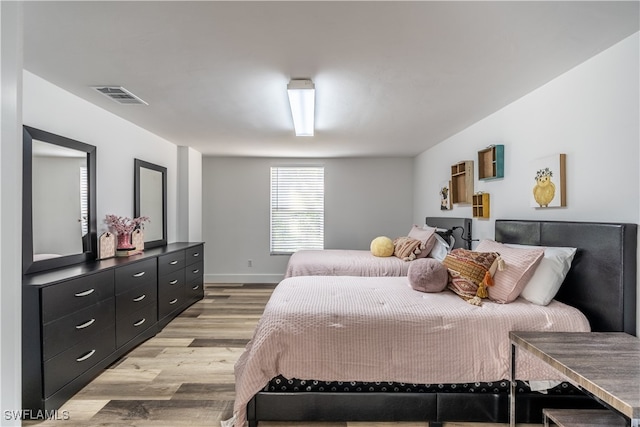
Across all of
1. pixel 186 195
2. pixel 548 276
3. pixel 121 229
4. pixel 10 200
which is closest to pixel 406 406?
pixel 548 276

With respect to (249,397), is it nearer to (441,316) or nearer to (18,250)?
(441,316)

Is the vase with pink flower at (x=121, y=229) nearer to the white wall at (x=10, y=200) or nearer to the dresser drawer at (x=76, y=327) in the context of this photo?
the dresser drawer at (x=76, y=327)

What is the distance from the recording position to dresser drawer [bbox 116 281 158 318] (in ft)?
9.68

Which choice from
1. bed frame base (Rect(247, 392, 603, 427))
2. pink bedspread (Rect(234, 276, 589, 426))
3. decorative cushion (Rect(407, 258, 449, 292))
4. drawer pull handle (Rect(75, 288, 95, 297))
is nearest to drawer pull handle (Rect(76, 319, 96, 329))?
drawer pull handle (Rect(75, 288, 95, 297))

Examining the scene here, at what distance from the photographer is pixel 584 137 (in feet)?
7.28

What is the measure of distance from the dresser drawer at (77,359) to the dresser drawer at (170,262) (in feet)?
3.24

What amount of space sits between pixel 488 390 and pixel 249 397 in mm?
1453

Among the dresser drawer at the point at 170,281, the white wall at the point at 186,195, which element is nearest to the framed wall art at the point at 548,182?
the dresser drawer at the point at 170,281

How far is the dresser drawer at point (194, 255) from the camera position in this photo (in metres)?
4.45

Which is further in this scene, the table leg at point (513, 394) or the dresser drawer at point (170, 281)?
the dresser drawer at point (170, 281)

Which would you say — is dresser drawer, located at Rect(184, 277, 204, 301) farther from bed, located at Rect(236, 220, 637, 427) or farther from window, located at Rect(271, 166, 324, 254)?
bed, located at Rect(236, 220, 637, 427)

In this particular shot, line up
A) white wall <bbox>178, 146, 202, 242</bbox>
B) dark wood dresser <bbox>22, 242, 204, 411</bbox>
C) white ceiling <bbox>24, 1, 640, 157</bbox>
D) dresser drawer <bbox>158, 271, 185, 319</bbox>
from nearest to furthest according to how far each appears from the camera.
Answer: white ceiling <bbox>24, 1, 640, 157</bbox> < dark wood dresser <bbox>22, 242, 204, 411</bbox> < dresser drawer <bbox>158, 271, 185, 319</bbox> < white wall <bbox>178, 146, 202, 242</bbox>

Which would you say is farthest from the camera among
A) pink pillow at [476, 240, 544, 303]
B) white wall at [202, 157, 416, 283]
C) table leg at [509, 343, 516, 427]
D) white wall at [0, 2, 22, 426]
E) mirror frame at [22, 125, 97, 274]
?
white wall at [202, 157, 416, 283]

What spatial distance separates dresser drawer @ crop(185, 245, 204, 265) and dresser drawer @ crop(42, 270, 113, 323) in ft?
5.37
